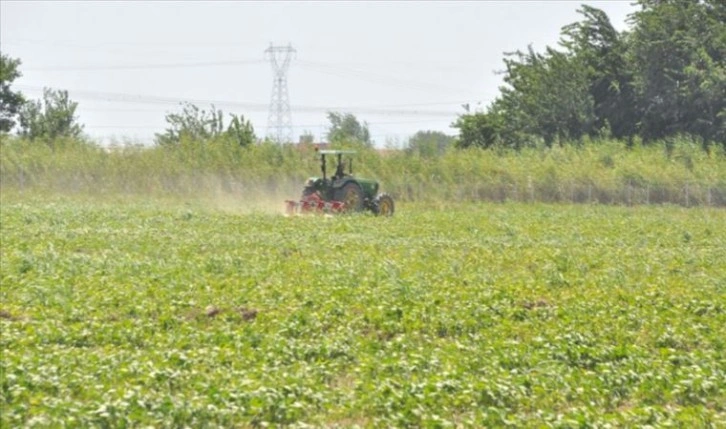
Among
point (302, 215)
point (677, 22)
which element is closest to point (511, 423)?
point (302, 215)

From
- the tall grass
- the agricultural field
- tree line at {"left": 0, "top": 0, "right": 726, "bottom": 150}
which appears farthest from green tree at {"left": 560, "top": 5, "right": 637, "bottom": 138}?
the agricultural field

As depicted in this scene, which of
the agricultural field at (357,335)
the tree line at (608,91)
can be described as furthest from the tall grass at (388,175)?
the agricultural field at (357,335)

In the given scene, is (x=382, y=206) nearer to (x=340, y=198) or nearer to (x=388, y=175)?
(x=340, y=198)

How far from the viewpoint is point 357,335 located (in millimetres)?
12352

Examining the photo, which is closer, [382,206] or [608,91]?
[382,206]

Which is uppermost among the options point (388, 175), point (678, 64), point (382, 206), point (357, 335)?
point (678, 64)

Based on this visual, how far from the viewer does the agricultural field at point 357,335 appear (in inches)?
350

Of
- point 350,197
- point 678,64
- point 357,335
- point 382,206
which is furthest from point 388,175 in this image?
point 357,335

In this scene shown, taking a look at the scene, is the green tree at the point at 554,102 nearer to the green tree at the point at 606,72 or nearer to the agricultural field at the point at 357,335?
the green tree at the point at 606,72

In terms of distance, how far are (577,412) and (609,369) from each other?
65.9 inches

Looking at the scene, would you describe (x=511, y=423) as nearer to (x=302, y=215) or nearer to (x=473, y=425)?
(x=473, y=425)

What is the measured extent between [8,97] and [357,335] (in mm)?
69914

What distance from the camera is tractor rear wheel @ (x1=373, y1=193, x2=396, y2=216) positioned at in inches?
1473

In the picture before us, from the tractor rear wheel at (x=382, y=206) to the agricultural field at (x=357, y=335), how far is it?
12836mm
